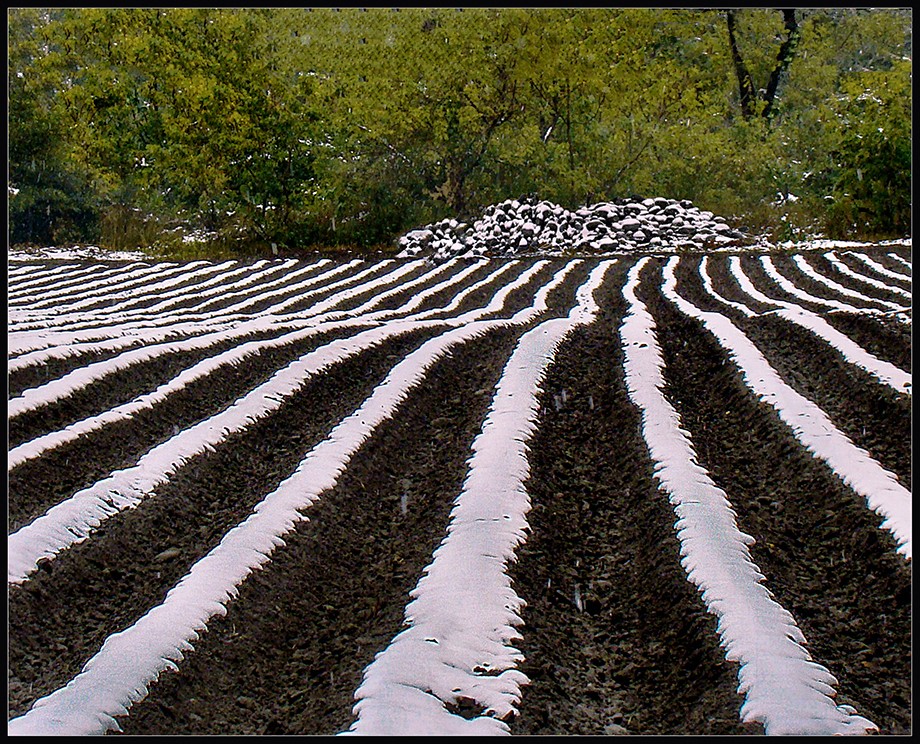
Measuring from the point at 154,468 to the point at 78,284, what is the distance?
4402 millimetres

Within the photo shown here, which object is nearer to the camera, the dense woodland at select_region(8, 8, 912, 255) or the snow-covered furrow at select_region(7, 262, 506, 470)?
the snow-covered furrow at select_region(7, 262, 506, 470)

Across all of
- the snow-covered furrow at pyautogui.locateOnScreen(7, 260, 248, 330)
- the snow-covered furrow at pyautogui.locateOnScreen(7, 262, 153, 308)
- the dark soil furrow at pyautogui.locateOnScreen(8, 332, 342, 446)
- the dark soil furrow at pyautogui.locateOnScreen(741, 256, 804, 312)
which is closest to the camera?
the dark soil furrow at pyautogui.locateOnScreen(8, 332, 342, 446)

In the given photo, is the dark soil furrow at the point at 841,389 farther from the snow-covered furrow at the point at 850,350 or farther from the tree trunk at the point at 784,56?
Result: the tree trunk at the point at 784,56

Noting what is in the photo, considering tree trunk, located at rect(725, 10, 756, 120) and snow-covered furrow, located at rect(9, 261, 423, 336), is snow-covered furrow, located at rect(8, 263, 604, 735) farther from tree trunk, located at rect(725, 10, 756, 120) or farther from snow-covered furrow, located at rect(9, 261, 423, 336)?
tree trunk, located at rect(725, 10, 756, 120)

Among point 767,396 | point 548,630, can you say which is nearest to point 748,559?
point 548,630

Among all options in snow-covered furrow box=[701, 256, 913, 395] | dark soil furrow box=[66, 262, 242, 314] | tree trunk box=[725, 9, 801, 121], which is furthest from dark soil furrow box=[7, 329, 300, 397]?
tree trunk box=[725, 9, 801, 121]

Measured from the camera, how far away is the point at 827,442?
70.2 inches

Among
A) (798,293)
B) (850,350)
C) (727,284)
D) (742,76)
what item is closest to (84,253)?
(727,284)

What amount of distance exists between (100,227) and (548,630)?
11.7 meters

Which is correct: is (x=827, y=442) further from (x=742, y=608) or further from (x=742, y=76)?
(x=742, y=76)

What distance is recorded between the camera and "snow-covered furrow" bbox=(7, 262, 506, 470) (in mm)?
1810

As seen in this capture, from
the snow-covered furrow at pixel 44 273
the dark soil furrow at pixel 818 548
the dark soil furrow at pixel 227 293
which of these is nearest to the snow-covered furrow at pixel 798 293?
the dark soil furrow at pixel 818 548

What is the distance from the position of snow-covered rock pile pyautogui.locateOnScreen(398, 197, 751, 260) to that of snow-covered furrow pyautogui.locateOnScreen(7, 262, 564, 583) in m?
5.95

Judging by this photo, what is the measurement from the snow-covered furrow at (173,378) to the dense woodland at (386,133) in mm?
6712
